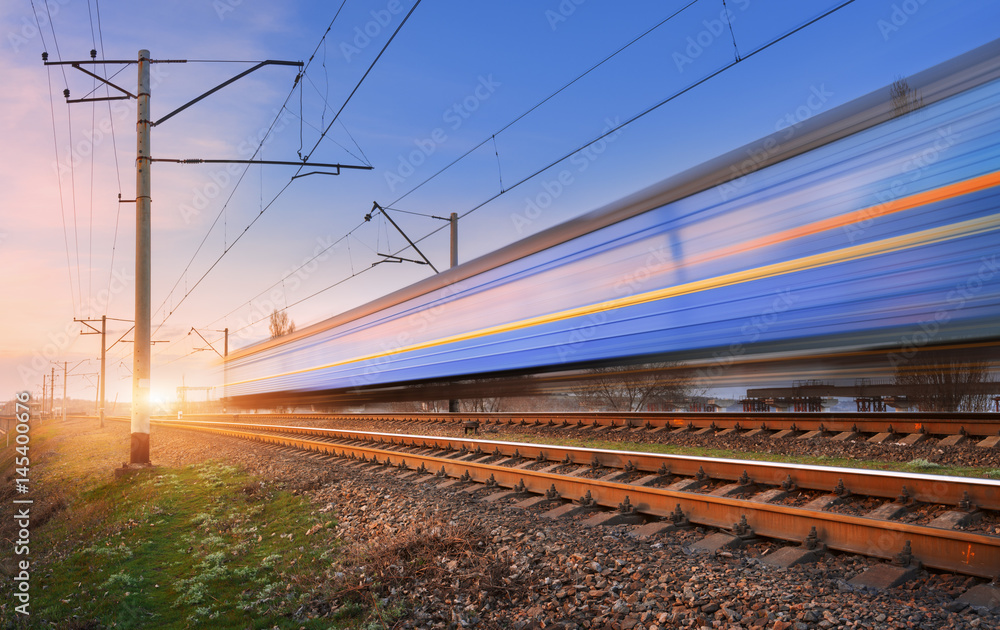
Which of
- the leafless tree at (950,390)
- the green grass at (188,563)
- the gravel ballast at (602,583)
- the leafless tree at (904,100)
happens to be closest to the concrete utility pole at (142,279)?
the green grass at (188,563)

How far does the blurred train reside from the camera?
3.97m

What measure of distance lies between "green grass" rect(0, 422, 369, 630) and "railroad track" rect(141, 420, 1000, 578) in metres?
2.24

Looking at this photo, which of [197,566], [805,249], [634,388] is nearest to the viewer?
[805,249]

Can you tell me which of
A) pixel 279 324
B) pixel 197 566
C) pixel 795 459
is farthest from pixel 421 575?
pixel 279 324

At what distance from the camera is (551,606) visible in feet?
12.1

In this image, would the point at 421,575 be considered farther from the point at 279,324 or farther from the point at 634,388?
the point at 279,324

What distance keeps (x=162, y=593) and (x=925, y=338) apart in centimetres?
655

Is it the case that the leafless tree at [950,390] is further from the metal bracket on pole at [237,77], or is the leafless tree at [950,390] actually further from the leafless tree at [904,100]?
the metal bracket on pole at [237,77]

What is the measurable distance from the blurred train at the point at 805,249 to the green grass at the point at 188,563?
3814 mm

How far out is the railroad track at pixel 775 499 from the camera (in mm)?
3945

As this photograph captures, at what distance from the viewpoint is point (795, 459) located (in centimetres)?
704

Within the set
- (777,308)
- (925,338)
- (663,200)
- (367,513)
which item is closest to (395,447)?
(367,513)

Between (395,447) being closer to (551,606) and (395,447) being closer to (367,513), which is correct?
(367,513)

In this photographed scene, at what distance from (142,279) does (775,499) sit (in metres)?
12.8
